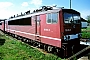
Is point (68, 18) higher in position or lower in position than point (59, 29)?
higher

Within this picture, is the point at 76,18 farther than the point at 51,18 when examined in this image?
Yes

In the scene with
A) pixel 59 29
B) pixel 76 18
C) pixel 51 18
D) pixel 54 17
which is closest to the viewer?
pixel 59 29

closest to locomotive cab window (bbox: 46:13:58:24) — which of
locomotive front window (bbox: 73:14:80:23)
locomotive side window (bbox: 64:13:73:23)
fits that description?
locomotive side window (bbox: 64:13:73:23)

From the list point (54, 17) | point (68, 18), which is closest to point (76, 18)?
point (68, 18)

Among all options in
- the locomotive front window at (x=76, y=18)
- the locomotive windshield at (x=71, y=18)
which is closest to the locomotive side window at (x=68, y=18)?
the locomotive windshield at (x=71, y=18)

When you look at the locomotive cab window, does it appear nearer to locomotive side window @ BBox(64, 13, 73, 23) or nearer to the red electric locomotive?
the red electric locomotive

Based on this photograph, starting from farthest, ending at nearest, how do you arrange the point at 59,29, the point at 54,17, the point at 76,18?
the point at 76,18 → the point at 54,17 → the point at 59,29

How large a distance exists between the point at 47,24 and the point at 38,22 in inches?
66.0

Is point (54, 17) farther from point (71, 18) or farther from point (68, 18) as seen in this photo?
point (71, 18)

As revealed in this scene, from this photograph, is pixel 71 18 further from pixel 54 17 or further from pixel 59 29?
pixel 59 29

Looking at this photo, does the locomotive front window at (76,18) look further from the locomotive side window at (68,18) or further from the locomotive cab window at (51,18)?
the locomotive cab window at (51,18)

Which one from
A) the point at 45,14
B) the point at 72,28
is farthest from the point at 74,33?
the point at 45,14

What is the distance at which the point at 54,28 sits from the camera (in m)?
9.99

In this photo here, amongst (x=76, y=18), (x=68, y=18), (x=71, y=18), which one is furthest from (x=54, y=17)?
(x=76, y=18)
